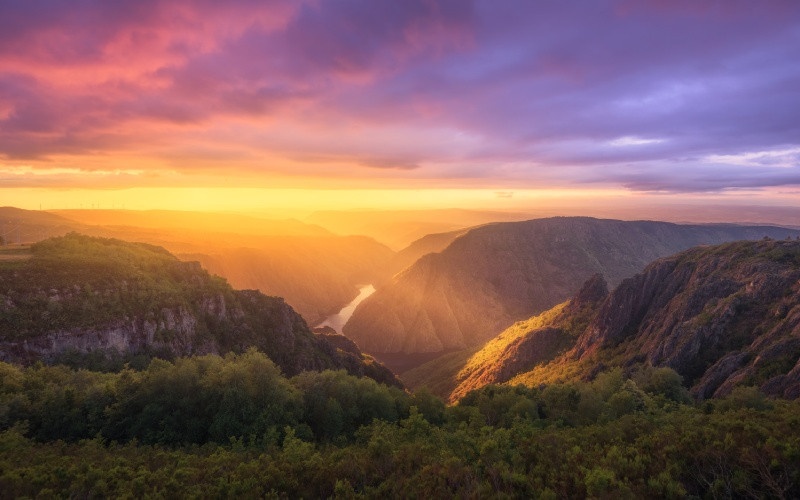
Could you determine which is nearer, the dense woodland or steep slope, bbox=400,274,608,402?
the dense woodland

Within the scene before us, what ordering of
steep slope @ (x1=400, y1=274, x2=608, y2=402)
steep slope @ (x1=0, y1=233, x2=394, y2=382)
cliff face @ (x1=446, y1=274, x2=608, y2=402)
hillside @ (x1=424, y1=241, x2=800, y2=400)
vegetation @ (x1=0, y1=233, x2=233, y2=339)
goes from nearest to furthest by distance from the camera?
steep slope @ (x1=0, y1=233, x2=394, y2=382), vegetation @ (x1=0, y1=233, x2=233, y2=339), hillside @ (x1=424, y1=241, x2=800, y2=400), cliff face @ (x1=446, y1=274, x2=608, y2=402), steep slope @ (x1=400, y1=274, x2=608, y2=402)

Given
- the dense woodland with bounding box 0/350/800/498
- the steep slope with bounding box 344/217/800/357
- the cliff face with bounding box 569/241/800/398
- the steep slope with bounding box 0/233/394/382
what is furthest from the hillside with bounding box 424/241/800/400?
the steep slope with bounding box 344/217/800/357

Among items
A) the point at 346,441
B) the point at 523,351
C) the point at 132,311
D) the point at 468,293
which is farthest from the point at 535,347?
the point at 468,293

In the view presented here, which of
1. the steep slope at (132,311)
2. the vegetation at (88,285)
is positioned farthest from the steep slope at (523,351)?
the vegetation at (88,285)

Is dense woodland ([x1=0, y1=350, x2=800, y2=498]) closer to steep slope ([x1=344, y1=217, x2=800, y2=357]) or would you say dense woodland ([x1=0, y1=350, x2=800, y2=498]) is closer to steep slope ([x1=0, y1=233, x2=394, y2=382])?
steep slope ([x1=0, y1=233, x2=394, y2=382])

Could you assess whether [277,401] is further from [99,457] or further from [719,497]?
[719,497]

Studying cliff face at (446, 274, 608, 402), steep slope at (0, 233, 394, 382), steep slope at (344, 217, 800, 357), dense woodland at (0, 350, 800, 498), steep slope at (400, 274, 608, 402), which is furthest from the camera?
steep slope at (344, 217, 800, 357)
